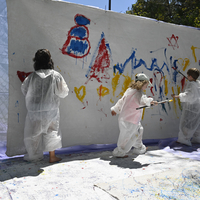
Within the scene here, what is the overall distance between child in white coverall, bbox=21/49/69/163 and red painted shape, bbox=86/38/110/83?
0.92 m

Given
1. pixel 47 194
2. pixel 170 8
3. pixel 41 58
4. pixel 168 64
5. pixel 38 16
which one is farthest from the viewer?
pixel 170 8

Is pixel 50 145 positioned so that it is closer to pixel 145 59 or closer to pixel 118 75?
pixel 118 75

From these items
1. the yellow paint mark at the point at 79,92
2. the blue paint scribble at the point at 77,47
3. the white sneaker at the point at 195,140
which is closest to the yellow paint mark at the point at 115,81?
the yellow paint mark at the point at 79,92

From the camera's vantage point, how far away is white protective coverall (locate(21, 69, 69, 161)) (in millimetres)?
3105

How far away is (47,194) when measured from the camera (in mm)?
2238

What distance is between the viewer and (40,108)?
3.10 metres

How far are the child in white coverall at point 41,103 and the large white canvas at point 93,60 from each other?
0.31 m

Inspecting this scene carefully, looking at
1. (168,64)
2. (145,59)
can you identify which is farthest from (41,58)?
(168,64)

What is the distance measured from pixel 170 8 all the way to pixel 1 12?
11.3m

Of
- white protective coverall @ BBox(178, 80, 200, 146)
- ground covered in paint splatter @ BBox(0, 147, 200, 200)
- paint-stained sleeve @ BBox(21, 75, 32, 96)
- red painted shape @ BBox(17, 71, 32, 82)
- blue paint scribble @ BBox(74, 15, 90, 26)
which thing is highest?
blue paint scribble @ BBox(74, 15, 90, 26)

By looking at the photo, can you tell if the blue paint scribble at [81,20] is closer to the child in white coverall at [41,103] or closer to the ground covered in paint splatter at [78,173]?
Result: the child in white coverall at [41,103]

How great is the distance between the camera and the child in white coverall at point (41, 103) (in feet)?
10.2

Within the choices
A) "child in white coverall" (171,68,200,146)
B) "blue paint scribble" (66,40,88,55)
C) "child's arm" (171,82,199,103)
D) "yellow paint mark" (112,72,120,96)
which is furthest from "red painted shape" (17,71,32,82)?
"child in white coverall" (171,68,200,146)

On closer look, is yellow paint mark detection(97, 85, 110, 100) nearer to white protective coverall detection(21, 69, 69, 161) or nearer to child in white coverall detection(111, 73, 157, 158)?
child in white coverall detection(111, 73, 157, 158)
